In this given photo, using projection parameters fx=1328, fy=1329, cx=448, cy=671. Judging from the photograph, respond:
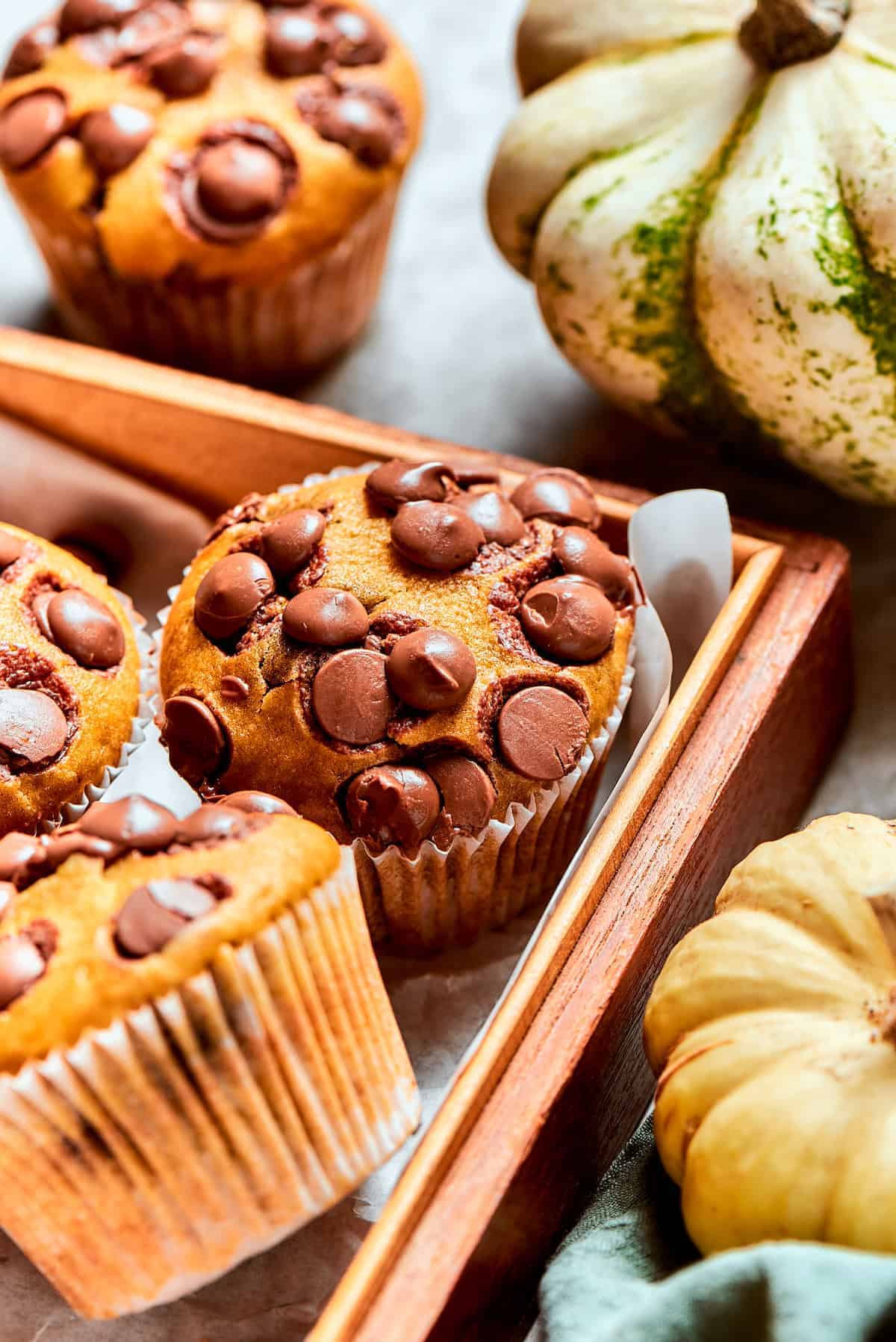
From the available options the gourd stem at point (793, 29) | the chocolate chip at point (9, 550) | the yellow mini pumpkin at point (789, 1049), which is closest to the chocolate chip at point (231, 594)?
the chocolate chip at point (9, 550)

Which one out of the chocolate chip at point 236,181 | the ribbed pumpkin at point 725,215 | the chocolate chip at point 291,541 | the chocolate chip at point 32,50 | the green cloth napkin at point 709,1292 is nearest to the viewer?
the green cloth napkin at point 709,1292

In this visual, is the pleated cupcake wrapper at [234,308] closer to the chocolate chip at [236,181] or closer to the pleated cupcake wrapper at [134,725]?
the chocolate chip at [236,181]

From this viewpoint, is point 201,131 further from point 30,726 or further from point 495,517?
point 30,726

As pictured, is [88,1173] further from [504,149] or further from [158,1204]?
[504,149]

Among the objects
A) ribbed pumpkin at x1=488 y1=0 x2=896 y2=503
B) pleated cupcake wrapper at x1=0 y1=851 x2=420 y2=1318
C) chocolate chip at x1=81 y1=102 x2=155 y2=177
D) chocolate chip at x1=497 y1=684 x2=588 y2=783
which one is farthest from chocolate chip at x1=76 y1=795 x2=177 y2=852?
chocolate chip at x1=81 y1=102 x2=155 y2=177

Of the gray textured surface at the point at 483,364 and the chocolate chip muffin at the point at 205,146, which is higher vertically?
the chocolate chip muffin at the point at 205,146

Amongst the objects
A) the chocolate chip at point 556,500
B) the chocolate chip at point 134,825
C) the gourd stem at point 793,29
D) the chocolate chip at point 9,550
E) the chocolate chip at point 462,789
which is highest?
the gourd stem at point 793,29

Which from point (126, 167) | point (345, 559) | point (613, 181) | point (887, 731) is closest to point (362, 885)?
point (345, 559)

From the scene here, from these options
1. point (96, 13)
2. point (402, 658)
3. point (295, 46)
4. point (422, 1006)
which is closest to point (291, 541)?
point (402, 658)
